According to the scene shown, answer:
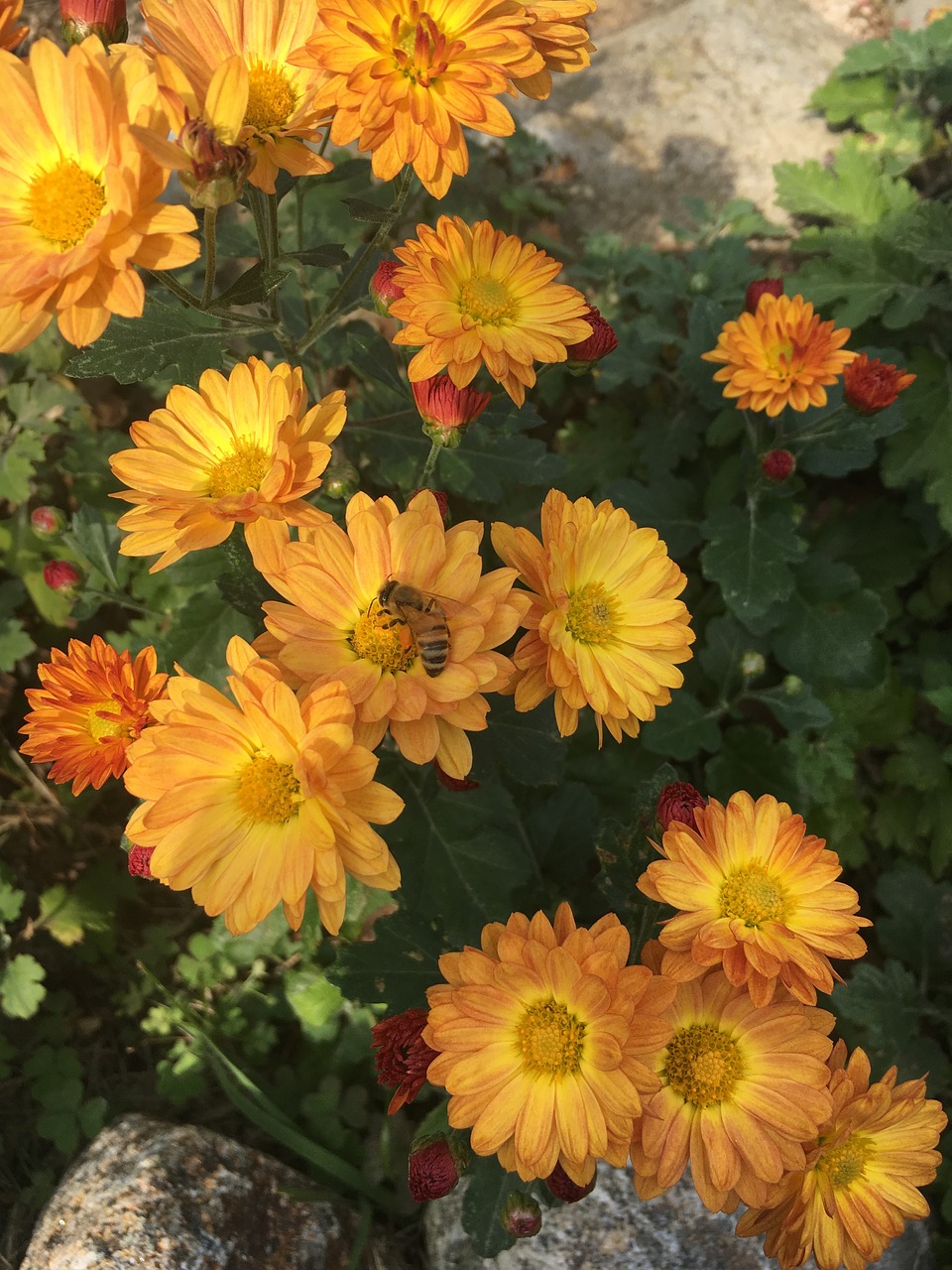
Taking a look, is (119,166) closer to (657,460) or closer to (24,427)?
(24,427)

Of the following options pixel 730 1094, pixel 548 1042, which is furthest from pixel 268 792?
pixel 730 1094

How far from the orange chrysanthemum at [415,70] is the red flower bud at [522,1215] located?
1.81 meters

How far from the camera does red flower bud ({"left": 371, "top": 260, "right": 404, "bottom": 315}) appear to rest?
5.68ft

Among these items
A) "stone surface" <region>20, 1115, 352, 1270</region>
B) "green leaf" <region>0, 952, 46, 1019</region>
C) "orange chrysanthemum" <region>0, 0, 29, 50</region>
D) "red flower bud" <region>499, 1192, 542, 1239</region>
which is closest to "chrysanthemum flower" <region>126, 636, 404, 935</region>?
"red flower bud" <region>499, 1192, 542, 1239</region>

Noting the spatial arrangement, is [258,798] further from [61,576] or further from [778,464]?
[778,464]

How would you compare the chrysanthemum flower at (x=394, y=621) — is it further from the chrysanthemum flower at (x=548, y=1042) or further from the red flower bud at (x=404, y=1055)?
the red flower bud at (x=404, y=1055)

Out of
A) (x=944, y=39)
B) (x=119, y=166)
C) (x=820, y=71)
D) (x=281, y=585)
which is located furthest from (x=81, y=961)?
(x=820, y=71)

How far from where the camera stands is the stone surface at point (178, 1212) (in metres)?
2.07

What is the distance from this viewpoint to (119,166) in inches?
51.9

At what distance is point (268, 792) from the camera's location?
1.45m

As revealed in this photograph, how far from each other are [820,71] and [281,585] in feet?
14.5

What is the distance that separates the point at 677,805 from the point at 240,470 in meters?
1.04

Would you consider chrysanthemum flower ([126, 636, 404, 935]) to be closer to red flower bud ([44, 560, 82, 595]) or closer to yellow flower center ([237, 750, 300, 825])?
yellow flower center ([237, 750, 300, 825])

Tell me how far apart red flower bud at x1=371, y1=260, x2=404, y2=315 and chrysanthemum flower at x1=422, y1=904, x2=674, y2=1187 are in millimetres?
1223
